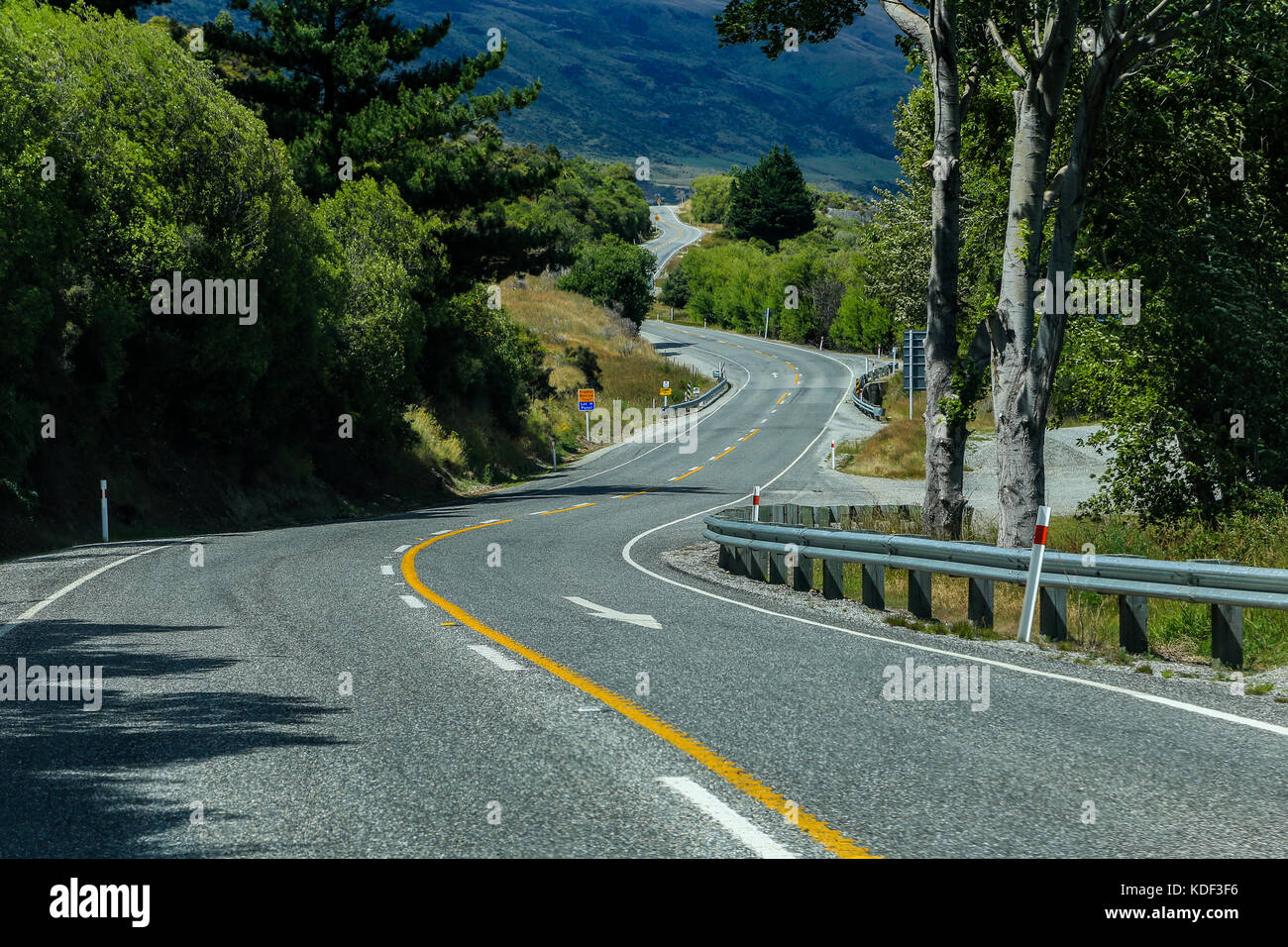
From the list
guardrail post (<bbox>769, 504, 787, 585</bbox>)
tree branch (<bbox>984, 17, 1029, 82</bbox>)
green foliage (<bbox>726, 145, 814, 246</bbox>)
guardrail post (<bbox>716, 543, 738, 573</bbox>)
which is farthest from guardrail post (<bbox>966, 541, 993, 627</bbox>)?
green foliage (<bbox>726, 145, 814, 246</bbox>)

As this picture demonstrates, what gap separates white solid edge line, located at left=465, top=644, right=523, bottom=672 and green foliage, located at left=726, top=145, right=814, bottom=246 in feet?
425

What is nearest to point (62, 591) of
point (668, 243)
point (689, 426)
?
point (689, 426)

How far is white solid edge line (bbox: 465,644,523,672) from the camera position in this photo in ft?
27.4

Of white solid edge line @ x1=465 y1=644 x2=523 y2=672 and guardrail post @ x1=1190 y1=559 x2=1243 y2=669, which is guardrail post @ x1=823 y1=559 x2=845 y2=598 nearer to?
guardrail post @ x1=1190 y1=559 x2=1243 y2=669

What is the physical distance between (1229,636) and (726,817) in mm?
5614

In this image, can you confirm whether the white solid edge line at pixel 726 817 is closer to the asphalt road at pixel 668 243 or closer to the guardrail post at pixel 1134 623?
the guardrail post at pixel 1134 623

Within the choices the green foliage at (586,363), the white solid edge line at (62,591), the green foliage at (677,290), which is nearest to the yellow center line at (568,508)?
the white solid edge line at (62,591)

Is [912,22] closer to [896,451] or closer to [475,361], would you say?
[475,361]

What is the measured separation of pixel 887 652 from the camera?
9227 mm

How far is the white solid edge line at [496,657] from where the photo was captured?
836cm

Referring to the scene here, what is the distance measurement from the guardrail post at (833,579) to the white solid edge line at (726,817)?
8.40 m

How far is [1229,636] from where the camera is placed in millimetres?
8711
